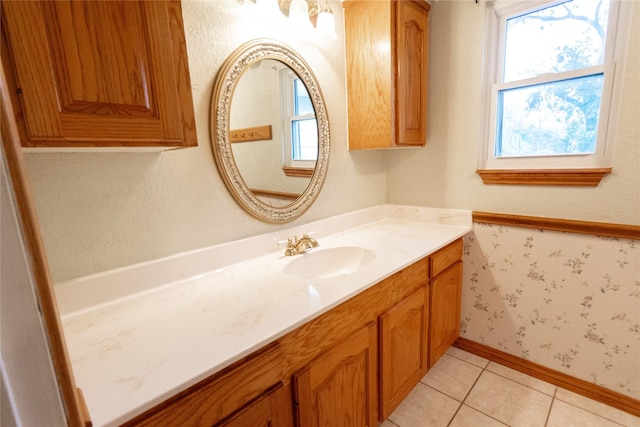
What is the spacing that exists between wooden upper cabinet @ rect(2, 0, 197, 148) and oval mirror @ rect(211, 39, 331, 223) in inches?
16.0

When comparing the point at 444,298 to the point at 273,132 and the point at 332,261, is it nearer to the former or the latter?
the point at 332,261

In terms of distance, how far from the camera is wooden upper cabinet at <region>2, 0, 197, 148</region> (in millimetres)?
550

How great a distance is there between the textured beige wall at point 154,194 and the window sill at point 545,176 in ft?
3.82

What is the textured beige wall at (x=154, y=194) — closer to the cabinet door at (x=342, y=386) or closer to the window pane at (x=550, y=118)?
the cabinet door at (x=342, y=386)

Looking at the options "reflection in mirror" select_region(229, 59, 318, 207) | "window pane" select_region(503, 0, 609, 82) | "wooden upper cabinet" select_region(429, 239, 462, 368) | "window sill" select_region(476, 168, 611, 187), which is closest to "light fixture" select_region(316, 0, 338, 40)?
"reflection in mirror" select_region(229, 59, 318, 207)

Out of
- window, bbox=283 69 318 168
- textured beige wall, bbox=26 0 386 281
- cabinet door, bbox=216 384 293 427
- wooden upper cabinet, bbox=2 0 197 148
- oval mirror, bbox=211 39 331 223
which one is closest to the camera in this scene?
wooden upper cabinet, bbox=2 0 197 148

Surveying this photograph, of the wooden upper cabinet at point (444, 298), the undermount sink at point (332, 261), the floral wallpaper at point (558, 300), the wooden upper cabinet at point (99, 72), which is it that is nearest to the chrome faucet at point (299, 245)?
the undermount sink at point (332, 261)

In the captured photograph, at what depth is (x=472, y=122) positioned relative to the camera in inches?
65.4

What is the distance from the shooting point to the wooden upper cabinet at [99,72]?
55 cm

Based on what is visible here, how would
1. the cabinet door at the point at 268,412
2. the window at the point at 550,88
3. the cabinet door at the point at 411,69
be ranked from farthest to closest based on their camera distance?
the cabinet door at the point at 411,69 → the window at the point at 550,88 → the cabinet door at the point at 268,412

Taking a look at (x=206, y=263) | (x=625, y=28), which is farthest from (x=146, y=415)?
(x=625, y=28)

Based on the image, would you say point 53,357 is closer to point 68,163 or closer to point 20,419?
point 20,419

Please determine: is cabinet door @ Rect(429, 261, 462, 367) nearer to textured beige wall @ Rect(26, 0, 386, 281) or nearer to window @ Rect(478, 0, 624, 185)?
window @ Rect(478, 0, 624, 185)

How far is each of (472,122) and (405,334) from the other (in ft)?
4.00
